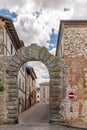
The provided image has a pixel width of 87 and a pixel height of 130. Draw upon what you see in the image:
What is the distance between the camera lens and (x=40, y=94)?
421 feet

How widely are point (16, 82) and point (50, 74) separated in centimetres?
271

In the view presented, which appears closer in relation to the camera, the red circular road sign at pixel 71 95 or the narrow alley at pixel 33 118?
the red circular road sign at pixel 71 95

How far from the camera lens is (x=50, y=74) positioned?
23.7 meters

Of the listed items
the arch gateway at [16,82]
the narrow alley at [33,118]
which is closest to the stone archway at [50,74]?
the arch gateway at [16,82]

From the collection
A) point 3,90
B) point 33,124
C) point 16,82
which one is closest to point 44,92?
point 16,82

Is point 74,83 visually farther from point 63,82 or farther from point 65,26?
point 65,26

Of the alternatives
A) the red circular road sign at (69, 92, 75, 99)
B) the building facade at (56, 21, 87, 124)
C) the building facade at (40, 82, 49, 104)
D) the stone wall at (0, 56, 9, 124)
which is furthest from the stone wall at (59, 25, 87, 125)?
the building facade at (40, 82, 49, 104)

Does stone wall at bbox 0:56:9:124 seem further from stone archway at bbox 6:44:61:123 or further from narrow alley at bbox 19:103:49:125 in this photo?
narrow alley at bbox 19:103:49:125

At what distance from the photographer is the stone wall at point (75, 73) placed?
918 inches

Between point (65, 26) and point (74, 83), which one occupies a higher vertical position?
point (65, 26)

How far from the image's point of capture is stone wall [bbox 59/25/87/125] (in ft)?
76.5

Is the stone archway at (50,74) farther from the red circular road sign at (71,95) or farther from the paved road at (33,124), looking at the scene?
the red circular road sign at (71,95)

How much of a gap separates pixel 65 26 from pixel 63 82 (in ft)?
14.5

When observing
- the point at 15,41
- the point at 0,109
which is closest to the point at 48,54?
the point at 0,109
